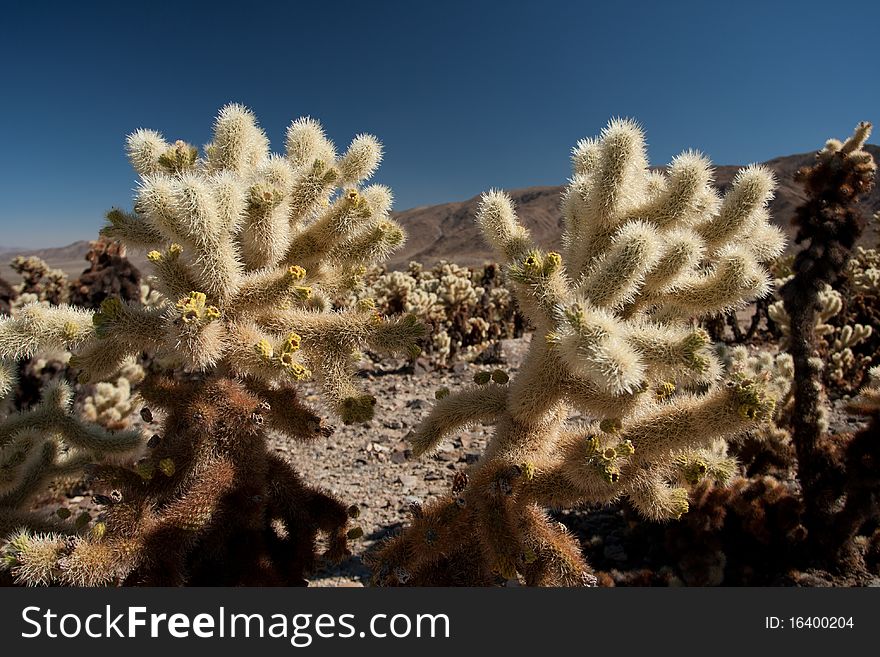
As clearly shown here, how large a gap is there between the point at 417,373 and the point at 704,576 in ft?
19.7

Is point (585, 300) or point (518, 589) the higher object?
point (585, 300)

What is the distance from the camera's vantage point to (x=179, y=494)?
254 cm

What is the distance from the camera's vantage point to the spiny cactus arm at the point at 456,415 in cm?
273

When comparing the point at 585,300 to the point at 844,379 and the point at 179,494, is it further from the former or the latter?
the point at 844,379

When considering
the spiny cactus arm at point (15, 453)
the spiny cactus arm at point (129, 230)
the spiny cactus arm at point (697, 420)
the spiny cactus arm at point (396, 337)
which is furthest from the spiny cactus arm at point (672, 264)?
the spiny cactus arm at point (15, 453)

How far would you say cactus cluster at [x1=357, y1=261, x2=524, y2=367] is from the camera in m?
10.2

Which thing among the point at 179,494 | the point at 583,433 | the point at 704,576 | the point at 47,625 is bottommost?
the point at 704,576

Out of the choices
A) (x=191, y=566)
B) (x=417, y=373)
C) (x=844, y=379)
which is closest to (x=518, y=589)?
(x=191, y=566)

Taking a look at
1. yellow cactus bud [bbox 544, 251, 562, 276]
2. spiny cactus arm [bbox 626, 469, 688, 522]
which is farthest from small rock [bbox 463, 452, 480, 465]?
yellow cactus bud [bbox 544, 251, 562, 276]

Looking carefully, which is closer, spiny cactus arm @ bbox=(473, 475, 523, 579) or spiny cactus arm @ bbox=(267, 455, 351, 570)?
spiny cactus arm @ bbox=(473, 475, 523, 579)

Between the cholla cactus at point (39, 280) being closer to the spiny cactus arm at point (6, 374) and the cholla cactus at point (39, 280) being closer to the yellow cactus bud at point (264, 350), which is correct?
the spiny cactus arm at point (6, 374)

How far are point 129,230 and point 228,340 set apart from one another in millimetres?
853

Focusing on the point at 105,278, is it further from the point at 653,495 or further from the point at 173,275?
the point at 653,495

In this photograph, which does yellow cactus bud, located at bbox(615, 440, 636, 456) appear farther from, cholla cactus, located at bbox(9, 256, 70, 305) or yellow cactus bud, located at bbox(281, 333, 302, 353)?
cholla cactus, located at bbox(9, 256, 70, 305)
